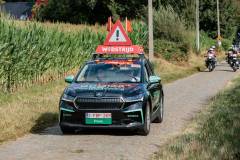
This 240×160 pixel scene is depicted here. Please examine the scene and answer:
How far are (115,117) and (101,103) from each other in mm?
372

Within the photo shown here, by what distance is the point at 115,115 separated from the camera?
11562 millimetres

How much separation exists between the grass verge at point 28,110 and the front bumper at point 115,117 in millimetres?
1089

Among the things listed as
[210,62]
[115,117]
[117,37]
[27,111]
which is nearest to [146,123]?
[115,117]

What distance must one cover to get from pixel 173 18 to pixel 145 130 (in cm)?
3241

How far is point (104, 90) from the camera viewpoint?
11.8 metres

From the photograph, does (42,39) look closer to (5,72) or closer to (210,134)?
(5,72)

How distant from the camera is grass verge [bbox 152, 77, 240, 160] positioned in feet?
30.0

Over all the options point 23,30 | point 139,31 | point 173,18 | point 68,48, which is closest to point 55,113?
point 23,30

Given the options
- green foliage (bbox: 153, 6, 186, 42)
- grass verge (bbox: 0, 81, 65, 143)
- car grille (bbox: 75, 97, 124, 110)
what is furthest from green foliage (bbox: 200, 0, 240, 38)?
car grille (bbox: 75, 97, 124, 110)

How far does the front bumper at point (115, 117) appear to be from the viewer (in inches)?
455

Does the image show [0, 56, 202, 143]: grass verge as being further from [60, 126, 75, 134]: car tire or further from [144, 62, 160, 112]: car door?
[144, 62, 160, 112]: car door

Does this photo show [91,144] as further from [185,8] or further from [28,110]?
[185,8]

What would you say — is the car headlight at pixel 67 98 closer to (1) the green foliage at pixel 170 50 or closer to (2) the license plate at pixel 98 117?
(2) the license plate at pixel 98 117

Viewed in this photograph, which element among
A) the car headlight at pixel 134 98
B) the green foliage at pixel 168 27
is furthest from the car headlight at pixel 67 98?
the green foliage at pixel 168 27
